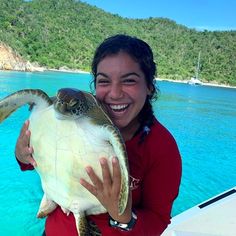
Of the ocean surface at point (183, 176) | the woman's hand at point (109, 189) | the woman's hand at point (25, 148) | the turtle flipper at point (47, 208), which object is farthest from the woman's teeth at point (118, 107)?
the ocean surface at point (183, 176)

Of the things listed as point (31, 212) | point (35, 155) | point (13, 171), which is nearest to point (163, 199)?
point (35, 155)

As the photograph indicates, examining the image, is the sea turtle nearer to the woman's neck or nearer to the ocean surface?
the woman's neck

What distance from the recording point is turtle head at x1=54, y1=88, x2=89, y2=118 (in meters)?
1.44

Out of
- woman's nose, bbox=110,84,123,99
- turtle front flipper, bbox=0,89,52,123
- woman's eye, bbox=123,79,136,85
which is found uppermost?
woman's eye, bbox=123,79,136,85

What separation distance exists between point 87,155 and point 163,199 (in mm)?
403

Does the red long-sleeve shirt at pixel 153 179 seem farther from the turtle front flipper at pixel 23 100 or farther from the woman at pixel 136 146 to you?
the turtle front flipper at pixel 23 100

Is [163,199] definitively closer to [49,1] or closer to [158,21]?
[49,1]

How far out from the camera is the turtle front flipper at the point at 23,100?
160 centimetres

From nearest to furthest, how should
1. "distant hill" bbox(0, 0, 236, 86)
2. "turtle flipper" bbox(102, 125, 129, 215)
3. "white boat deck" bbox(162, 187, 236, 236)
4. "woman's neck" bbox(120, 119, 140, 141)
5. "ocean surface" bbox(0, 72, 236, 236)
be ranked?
1. "turtle flipper" bbox(102, 125, 129, 215)
2. "woman's neck" bbox(120, 119, 140, 141)
3. "white boat deck" bbox(162, 187, 236, 236)
4. "ocean surface" bbox(0, 72, 236, 236)
5. "distant hill" bbox(0, 0, 236, 86)

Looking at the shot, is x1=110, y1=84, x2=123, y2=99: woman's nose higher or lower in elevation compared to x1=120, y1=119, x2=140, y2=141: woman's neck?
higher

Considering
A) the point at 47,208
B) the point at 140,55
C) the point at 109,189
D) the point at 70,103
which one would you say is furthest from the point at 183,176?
the point at 70,103

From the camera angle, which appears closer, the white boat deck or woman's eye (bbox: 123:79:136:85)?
woman's eye (bbox: 123:79:136:85)

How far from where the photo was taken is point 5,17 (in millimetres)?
72312

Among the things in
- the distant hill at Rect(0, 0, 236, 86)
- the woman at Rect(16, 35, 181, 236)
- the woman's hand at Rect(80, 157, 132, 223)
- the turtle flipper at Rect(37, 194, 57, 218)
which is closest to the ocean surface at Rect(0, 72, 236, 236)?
the turtle flipper at Rect(37, 194, 57, 218)
